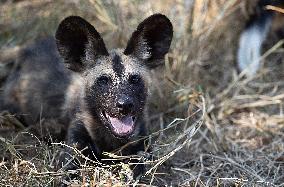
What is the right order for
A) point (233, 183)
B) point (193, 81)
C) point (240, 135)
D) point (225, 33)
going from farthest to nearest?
point (225, 33), point (193, 81), point (240, 135), point (233, 183)

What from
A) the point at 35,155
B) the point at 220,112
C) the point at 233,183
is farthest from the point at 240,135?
the point at 35,155

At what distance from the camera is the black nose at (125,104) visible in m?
3.32

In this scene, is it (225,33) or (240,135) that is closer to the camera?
(240,135)

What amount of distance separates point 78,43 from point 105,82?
1.13 feet

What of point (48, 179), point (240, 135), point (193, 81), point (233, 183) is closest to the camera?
point (48, 179)

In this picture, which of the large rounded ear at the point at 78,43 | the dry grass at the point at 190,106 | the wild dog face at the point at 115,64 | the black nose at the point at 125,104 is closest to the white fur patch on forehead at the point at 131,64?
the wild dog face at the point at 115,64

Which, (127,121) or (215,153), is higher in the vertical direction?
(127,121)

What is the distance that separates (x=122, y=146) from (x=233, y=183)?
77 centimetres

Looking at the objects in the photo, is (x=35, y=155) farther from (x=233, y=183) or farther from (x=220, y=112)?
(x=220, y=112)

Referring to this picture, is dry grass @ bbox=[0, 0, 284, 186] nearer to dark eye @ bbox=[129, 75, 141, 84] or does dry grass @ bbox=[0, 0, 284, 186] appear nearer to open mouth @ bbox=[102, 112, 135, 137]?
open mouth @ bbox=[102, 112, 135, 137]

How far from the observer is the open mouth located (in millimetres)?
3393

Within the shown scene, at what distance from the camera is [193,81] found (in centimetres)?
509

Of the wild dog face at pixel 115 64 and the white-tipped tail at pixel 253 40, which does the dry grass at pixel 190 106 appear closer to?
the white-tipped tail at pixel 253 40

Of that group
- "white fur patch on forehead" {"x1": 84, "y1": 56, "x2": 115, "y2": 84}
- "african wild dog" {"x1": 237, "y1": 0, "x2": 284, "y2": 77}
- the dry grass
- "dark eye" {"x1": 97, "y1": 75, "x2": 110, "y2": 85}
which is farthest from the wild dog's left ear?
"african wild dog" {"x1": 237, "y1": 0, "x2": 284, "y2": 77}
